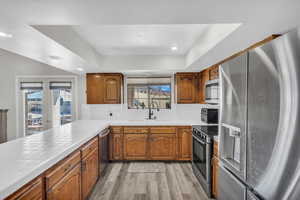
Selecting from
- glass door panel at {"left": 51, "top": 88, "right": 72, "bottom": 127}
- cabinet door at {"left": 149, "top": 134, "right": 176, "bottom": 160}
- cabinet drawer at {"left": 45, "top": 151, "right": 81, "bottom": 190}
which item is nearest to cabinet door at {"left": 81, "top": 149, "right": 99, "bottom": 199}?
cabinet drawer at {"left": 45, "top": 151, "right": 81, "bottom": 190}

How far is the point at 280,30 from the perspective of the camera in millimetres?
1622

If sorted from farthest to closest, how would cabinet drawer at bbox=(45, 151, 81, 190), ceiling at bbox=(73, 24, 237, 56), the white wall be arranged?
the white wall
ceiling at bbox=(73, 24, 237, 56)
cabinet drawer at bbox=(45, 151, 81, 190)

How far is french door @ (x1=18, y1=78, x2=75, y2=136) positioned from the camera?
4.54 m

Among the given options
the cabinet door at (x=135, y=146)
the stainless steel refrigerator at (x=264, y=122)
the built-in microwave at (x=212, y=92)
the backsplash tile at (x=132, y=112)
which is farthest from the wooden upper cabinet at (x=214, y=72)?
the cabinet door at (x=135, y=146)

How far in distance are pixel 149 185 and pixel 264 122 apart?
2302 mm

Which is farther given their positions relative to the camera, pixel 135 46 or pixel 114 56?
pixel 114 56

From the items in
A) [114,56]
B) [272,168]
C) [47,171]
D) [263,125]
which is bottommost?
[47,171]

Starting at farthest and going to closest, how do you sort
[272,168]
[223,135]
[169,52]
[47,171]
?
1. [169,52]
2. [223,135]
3. [47,171]
4. [272,168]

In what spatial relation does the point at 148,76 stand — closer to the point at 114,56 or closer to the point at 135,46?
the point at 114,56

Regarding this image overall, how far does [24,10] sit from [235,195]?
2.18 metres

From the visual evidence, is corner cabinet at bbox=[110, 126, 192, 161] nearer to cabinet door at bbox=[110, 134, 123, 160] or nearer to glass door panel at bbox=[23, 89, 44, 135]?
cabinet door at bbox=[110, 134, 123, 160]

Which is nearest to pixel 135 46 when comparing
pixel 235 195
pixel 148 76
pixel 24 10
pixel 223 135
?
pixel 148 76

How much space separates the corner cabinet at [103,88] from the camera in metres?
3.99

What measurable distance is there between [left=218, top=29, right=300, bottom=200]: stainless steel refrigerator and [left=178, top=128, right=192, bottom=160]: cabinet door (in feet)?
7.18
